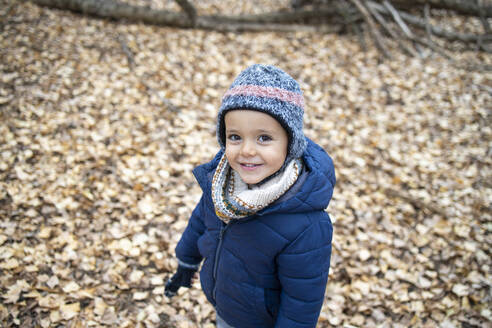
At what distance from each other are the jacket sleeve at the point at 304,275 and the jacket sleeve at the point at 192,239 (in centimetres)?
61

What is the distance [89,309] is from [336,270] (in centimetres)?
222

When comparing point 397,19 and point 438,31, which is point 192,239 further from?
point 438,31

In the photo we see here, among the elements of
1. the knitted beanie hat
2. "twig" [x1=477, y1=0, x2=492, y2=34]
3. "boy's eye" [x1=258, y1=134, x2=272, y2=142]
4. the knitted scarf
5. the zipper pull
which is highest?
"twig" [x1=477, y1=0, x2=492, y2=34]

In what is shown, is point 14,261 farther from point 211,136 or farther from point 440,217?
point 440,217

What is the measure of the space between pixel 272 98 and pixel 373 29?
573 cm

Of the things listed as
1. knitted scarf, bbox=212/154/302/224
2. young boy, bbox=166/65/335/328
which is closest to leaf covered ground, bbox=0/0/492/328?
young boy, bbox=166/65/335/328

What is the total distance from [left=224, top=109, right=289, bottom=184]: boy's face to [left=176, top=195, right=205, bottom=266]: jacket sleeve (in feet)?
1.61

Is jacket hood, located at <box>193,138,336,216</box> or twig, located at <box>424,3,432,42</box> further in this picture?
twig, located at <box>424,3,432,42</box>

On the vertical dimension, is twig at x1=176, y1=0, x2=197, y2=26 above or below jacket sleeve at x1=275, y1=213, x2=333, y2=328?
above

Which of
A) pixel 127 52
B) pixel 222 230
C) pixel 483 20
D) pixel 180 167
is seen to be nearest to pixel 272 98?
pixel 222 230

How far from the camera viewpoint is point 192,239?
1920 millimetres

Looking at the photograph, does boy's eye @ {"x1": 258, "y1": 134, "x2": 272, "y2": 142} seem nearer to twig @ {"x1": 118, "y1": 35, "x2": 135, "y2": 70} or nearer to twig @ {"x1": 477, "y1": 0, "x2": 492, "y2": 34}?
twig @ {"x1": 118, "y1": 35, "x2": 135, "y2": 70}

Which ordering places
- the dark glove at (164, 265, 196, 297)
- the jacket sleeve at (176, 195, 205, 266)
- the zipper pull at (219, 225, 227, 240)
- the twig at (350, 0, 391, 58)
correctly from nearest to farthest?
the zipper pull at (219, 225, 227, 240), the jacket sleeve at (176, 195, 205, 266), the dark glove at (164, 265, 196, 297), the twig at (350, 0, 391, 58)

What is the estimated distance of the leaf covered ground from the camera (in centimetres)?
281
